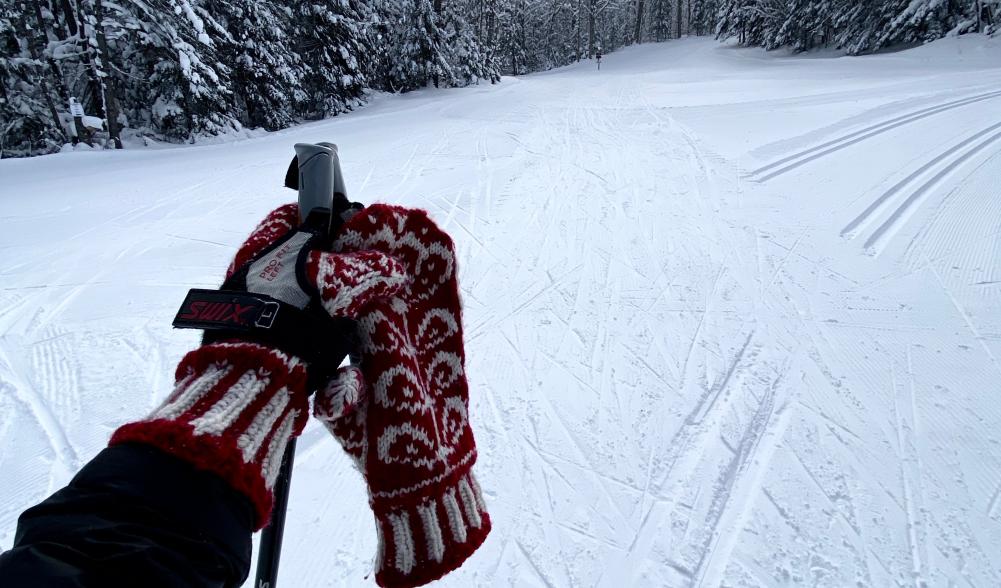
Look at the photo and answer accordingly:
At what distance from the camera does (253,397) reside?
101cm

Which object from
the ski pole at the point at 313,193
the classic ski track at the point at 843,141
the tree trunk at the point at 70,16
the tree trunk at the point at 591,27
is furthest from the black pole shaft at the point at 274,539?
the tree trunk at the point at 591,27

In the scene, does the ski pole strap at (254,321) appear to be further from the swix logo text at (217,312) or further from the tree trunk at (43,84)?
the tree trunk at (43,84)

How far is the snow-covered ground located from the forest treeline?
448cm

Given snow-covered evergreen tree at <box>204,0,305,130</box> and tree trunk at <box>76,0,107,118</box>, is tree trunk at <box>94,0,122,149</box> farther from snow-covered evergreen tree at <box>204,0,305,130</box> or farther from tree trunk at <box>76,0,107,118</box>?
snow-covered evergreen tree at <box>204,0,305,130</box>

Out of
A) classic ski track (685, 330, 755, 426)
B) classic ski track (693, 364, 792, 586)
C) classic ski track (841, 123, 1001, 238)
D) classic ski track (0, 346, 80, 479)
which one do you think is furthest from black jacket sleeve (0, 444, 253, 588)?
classic ski track (841, 123, 1001, 238)

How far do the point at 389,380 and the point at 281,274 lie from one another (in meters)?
0.38

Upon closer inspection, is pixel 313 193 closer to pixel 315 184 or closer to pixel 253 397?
pixel 315 184

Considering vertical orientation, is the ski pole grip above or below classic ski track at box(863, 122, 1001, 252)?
above

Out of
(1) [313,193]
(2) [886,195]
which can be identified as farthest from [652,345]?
(2) [886,195]

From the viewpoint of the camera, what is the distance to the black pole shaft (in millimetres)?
1183

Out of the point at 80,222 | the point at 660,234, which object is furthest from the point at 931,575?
the point at 80,222

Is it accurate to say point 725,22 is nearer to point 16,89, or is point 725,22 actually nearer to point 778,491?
point 16,89

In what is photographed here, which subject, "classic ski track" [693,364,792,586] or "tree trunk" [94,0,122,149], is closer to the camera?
"classic ski track" [693,364,792,586]

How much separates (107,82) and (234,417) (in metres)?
14.6
